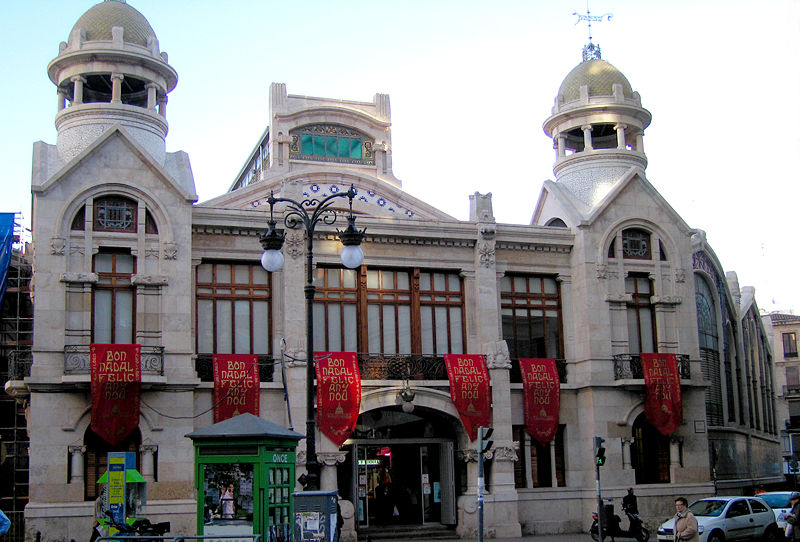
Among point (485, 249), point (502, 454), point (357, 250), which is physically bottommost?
point (502, 454)

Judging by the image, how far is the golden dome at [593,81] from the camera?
38844 mm

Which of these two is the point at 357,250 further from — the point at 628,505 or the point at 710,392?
the point at 710,392

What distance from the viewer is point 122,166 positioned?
3042cm

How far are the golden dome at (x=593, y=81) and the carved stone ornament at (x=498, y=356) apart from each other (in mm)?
11261

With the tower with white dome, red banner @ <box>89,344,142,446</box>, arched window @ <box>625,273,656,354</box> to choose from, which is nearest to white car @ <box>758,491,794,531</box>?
arched window @ <box>625,273,656,354</box>

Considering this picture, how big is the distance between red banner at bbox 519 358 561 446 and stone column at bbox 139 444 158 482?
12.3 meters

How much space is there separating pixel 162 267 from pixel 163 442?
17.0 ft

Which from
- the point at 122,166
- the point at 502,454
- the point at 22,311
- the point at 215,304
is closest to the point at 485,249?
the point at 502,454

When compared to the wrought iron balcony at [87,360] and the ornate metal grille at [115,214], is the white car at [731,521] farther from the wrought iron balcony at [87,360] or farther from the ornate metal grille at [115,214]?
the ornate metal grille at [115,214]

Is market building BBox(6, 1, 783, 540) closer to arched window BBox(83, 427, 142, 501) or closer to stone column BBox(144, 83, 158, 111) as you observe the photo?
arched window BBox(83, 427, 142, 501)

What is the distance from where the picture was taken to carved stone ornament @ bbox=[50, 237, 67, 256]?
95.8ft

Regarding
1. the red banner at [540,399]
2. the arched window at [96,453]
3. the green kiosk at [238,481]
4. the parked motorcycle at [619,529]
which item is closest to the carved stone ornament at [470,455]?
the red banner at [540,399]

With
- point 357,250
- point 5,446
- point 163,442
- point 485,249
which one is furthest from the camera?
point 5,446

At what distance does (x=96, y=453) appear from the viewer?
29219 millimetres
